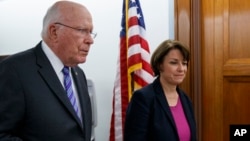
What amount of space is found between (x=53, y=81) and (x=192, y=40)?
50.7 inches

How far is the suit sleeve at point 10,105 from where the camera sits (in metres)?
1.08

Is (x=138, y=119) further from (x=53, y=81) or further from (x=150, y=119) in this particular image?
(x=53, y=81)

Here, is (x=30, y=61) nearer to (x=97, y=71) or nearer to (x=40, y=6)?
(x=97, y=71)

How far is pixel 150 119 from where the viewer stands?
5.50 ft

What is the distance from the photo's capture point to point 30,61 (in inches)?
47.8

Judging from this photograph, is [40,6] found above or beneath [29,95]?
above

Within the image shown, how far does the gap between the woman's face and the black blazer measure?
10 cm

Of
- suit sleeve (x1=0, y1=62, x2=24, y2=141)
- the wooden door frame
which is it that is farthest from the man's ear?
the wooden door frame

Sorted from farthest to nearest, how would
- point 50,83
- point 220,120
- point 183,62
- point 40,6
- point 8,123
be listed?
point 40,6, point 220,120, point 183,62, point 50,83, point 8,123

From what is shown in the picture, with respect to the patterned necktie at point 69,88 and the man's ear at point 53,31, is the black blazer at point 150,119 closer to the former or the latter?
the patterned necktie at point 69,88

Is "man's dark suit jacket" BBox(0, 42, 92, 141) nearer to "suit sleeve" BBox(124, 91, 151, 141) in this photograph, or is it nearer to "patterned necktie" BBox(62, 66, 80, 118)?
"patterned necktie" BBox(62, 66, 80, 118)

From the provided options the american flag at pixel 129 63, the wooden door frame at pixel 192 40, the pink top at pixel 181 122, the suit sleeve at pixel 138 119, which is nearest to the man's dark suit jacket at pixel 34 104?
the suit sleeve at pixel 138 119

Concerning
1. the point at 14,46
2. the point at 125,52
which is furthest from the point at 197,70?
the point at 14,46

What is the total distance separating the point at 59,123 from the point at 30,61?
10.6 inches
